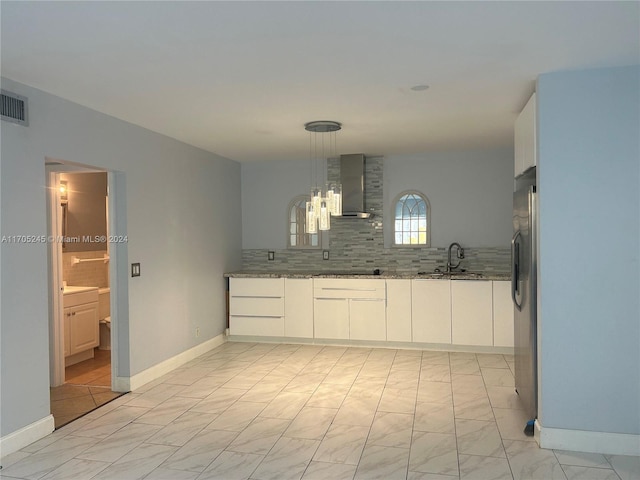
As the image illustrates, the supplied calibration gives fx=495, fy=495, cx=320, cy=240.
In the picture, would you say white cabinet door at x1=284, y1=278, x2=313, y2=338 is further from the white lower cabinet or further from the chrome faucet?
the chrome faucet

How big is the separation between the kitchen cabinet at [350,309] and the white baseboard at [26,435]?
330 centimetres

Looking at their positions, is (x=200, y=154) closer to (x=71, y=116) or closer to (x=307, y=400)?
(x=71, y=116)

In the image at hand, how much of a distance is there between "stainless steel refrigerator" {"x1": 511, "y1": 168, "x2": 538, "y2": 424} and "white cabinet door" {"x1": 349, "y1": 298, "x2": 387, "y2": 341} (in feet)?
7.00

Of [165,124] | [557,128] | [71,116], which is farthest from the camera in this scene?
[165,124]

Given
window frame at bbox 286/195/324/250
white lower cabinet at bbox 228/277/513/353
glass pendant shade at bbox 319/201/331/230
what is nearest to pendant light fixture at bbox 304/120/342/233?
glass pendant shade at bbox 319/201/331/230

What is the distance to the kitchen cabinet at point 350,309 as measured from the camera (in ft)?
19.8

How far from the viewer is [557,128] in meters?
3.24

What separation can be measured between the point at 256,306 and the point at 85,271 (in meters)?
2.13

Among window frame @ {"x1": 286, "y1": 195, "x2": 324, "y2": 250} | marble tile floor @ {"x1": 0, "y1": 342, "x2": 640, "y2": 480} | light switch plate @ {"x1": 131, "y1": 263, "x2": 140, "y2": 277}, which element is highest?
window frame @ {"x1": 286, "y1": 195, "x2": 324, "y2": 250}

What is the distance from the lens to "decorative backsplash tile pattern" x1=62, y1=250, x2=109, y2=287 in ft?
19.2

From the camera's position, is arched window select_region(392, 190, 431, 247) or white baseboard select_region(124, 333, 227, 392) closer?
white baseboard select_region(124, 333, 227, 392)

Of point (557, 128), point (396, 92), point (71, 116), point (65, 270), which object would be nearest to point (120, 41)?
point (71, 116)

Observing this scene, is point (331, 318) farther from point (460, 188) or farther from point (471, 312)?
point (460, 188)

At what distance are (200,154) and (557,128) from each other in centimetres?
402
